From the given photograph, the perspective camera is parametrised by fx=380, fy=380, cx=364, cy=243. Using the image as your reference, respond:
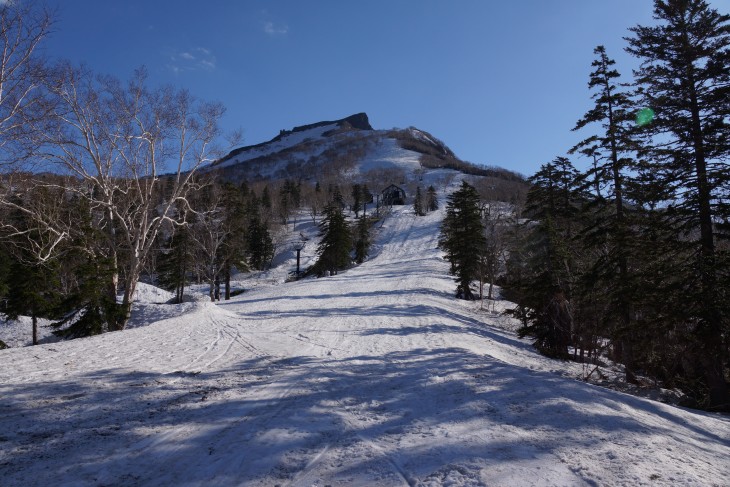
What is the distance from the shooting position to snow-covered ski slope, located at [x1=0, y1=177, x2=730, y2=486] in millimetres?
3594

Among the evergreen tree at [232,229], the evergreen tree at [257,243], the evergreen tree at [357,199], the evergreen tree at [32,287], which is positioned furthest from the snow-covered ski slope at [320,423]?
the evergreen tree at [357,199]

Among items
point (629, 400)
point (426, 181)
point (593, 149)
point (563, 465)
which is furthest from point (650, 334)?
point (426, 181)

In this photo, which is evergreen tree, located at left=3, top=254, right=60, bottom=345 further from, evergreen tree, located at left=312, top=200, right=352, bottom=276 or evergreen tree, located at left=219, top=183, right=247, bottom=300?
evergreen tree, located at left=312, top=200, right=352, bottom=276

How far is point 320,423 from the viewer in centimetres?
484

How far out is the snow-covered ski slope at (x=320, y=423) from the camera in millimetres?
3594

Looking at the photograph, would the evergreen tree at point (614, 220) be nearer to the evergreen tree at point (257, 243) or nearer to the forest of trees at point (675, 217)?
the forest of trees at point (675, 217)

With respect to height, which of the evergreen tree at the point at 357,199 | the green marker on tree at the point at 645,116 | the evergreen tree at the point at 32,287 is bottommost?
the evergreen tree at the point at 32,287

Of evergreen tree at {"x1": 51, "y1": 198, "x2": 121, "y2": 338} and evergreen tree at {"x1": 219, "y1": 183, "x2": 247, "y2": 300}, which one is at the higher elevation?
evergreen tree at {"x1": 219, "y1": 183, "x2": 247, "y2": 300}

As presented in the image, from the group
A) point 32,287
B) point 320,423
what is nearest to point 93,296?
point 32,287

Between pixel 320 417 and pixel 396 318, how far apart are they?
11.6 metres

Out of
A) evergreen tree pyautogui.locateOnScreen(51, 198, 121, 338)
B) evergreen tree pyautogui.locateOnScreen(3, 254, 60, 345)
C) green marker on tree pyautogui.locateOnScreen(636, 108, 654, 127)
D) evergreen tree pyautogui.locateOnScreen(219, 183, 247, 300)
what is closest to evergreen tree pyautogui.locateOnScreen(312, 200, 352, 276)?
evergreen tree pyautogui.locateOnScreen(219, 183, 247, 300)

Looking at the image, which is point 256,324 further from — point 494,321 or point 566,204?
point 566,204

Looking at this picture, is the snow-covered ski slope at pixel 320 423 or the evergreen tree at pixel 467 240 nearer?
the snow-covered ski slope at pixel 320 423

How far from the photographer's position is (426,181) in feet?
520
